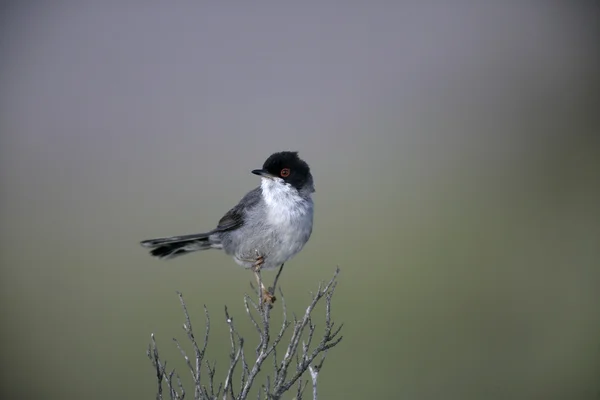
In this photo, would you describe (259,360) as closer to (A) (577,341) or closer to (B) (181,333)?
(B) (181,333)

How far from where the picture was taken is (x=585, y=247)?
11633 mm

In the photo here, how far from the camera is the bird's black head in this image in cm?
378

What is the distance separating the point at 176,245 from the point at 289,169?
102 cm

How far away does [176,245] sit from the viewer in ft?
13.5

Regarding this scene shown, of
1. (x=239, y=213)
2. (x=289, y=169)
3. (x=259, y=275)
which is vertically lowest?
(x=259, y=275)

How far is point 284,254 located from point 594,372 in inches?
312

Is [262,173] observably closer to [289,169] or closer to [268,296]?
[289,169]

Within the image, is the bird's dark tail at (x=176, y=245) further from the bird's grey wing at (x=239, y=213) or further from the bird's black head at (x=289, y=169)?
the bird's black head at (x=289, y=169)

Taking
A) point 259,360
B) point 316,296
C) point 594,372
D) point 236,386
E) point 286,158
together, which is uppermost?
point 286,158

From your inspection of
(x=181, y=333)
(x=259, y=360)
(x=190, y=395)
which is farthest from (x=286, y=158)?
(x=181, y=333)

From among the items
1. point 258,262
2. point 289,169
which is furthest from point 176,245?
point 289,169

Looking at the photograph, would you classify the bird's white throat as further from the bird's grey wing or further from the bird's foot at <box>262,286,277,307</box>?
the bird's foot at <box>262,286,277,307</box>

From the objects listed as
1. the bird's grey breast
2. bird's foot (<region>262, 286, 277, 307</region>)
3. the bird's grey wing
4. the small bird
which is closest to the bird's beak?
the small bird

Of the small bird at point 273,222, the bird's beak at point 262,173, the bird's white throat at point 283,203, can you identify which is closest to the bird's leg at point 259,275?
the small bird at point 273,222
